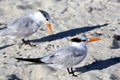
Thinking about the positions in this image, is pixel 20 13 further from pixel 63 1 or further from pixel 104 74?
pixel 104 74

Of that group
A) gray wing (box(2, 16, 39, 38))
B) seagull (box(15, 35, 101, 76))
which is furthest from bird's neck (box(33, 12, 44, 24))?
seagull (box(15, 35, 101, 76))

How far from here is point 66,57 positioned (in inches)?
237

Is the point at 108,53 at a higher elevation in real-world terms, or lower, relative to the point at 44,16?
lower

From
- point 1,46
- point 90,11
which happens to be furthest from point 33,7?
point 1,46

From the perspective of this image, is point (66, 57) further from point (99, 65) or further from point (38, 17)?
point (38, 17)

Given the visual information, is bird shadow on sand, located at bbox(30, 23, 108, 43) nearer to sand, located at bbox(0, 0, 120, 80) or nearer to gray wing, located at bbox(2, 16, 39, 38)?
sand, located at bbox(0, 0, 120, 80)

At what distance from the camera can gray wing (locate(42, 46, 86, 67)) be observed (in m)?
5.97

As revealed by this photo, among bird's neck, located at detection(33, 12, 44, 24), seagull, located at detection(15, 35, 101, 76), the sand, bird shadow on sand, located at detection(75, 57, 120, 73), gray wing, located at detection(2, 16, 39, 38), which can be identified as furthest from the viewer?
bird's neck, located at detection(33, 12, 44, 24)

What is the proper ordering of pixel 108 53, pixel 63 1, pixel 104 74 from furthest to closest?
pixel 63 1 < pixel 108 53 < pixel 104 74

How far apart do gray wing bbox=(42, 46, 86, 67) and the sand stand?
0.19 metres

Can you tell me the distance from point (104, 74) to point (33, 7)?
9.91 ft

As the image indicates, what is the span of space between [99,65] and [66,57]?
0.60m

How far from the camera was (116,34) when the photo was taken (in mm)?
7453

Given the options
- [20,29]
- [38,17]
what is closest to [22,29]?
[20,29]
